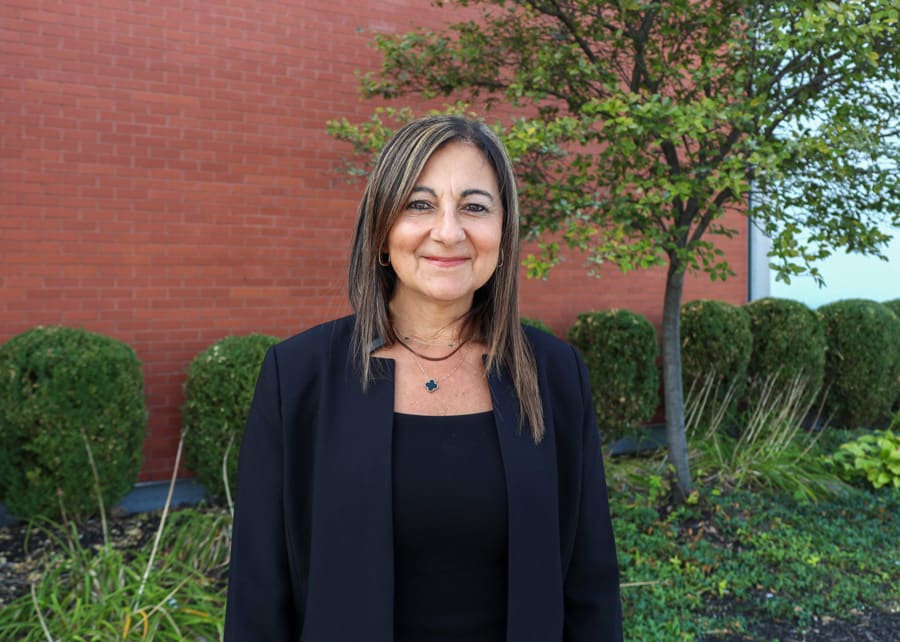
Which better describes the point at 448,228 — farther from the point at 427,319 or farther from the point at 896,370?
the point at 896,370

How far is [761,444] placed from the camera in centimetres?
652

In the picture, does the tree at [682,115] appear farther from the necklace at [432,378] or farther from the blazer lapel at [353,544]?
the blazer lapel at [353,544]

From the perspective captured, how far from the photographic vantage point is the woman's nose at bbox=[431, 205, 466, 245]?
1.68 meters

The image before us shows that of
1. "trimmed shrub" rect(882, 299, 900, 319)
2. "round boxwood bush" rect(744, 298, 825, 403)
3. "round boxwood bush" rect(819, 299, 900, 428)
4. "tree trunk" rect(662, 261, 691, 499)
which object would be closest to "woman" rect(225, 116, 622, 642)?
"tree trunk" rect(662, 261, 691, 499)

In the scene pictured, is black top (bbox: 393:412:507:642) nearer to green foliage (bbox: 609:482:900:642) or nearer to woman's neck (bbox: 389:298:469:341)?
woman's neck (bbox: 389:298:469:341)

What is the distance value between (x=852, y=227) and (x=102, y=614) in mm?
4645

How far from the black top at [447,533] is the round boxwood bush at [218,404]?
12.3ft

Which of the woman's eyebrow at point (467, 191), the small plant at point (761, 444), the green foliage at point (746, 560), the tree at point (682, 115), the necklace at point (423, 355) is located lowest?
the green foliage at point (746, 560)

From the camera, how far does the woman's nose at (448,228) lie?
1678 millimetres

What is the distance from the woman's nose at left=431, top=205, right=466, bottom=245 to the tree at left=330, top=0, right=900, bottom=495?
2.54m

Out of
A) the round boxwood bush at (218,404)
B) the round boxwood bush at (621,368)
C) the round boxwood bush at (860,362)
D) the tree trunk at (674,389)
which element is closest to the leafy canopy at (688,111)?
the tree trunk at (674,389)

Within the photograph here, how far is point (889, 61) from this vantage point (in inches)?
177

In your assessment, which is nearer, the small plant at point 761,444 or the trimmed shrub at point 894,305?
the small plant at point 761,444

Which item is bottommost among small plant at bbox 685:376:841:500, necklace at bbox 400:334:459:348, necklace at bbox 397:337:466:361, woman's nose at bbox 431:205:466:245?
small plant at bbox 685:376:841:500
